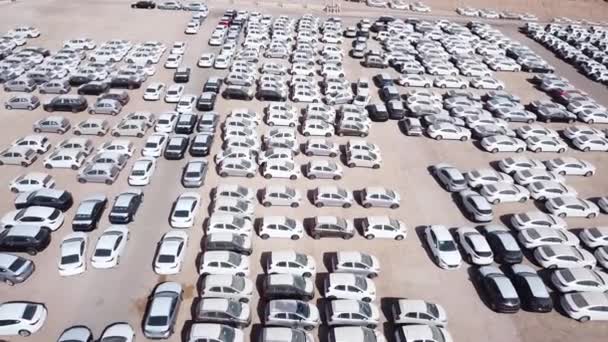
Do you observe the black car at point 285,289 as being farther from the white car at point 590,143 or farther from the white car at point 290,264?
the white car at point 590,143

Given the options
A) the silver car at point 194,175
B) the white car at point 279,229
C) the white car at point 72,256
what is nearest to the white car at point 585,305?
the white car at point 279,229

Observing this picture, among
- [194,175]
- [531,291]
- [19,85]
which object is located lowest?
[531,291]

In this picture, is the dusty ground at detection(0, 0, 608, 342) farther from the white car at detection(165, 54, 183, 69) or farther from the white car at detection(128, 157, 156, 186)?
the white car at detection(165, 54, 183, 69)

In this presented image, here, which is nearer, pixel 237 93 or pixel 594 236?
pixel 594 236

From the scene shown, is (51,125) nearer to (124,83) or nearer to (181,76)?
(124,83)

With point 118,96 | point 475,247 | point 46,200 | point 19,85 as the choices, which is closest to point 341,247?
point 475,247

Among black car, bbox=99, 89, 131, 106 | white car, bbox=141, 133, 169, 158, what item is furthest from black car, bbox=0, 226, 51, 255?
black car, bbox=99, 89, 131, 106

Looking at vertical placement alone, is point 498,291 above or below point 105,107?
below
